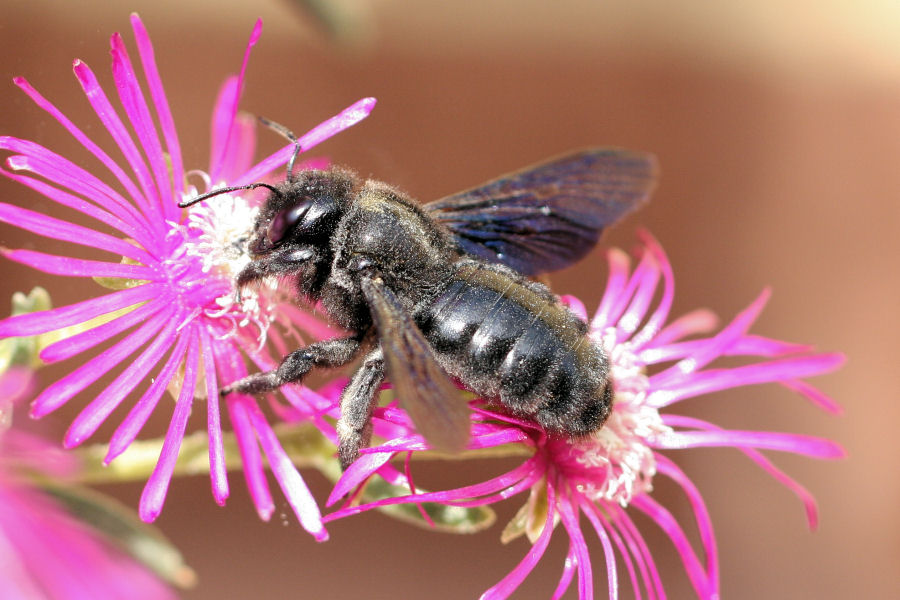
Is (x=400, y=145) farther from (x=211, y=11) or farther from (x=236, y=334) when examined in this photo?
(x=236, y=334)

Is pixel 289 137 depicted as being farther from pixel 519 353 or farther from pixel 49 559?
pixel 49 559

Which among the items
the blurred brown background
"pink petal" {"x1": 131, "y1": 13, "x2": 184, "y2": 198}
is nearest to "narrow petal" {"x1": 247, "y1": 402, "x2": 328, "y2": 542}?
"pink petal" {"x1": 131, "y1": 13, "x2": 184, "y2": 198}

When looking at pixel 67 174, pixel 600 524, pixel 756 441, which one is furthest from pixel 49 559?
pixel 756 441

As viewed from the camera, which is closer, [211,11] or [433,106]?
[211,11]

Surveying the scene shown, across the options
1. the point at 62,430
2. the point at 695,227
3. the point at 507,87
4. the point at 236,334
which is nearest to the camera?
the point at 62,430

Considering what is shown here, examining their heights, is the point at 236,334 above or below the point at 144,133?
below

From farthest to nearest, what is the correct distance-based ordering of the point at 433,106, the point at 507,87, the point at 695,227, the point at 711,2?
the point at 711,2 < the point at 695,227 < the point at 507,87 < the point at 433,106

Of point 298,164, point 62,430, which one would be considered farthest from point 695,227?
point 62,430

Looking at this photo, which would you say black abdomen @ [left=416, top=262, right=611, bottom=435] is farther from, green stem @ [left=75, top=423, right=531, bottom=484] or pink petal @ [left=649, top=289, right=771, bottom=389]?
pink petal @ [left=649, top=289, right=771, bottom=389]

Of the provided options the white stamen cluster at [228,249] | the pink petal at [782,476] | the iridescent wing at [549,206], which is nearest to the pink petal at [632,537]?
the pink petal at [782,476]
